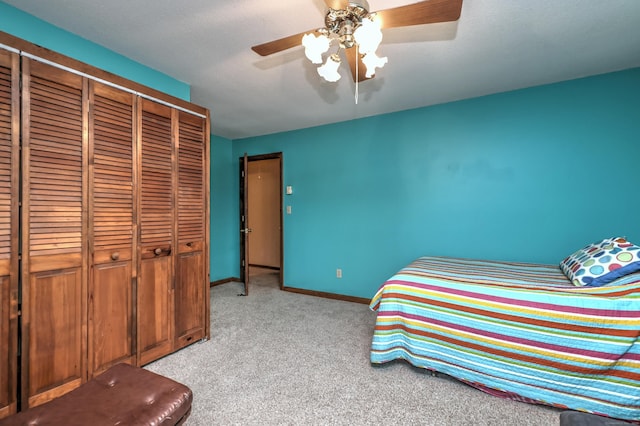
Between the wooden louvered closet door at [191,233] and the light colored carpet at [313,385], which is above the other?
the wooden louvered closet door at [191,233]

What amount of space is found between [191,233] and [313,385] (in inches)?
62.7

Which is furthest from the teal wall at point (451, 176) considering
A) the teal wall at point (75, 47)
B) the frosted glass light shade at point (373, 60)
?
the frosted glass light shade at point (373, 60)

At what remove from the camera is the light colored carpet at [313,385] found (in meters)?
1.68

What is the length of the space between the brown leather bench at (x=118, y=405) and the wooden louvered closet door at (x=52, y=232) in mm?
620

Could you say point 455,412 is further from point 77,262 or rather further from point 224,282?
point 224,282

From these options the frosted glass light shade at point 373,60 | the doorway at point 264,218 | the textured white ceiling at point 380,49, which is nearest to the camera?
the frosted glass light shade at point 373,60

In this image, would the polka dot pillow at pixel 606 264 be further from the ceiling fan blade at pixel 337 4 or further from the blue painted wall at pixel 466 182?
the ceiling fan blade at pixel 337 4

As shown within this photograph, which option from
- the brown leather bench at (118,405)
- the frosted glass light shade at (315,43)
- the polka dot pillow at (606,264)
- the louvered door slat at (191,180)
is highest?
the frosted glass light shade at (315,43)

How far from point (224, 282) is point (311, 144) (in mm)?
2724

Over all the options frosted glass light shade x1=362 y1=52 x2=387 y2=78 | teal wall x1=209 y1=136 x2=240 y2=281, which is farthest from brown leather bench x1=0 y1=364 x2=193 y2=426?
teal wall x1=209 y1=136 x2=240 y2=281

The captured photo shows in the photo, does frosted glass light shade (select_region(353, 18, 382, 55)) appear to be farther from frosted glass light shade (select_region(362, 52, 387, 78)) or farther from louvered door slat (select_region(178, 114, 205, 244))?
louvered door slat (select_region(178, 114, 205, 244))

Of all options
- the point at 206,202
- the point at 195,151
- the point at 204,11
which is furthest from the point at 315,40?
the point at 206,202

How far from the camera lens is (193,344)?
2.58 meters

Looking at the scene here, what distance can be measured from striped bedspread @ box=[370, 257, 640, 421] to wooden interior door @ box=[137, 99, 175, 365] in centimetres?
170
